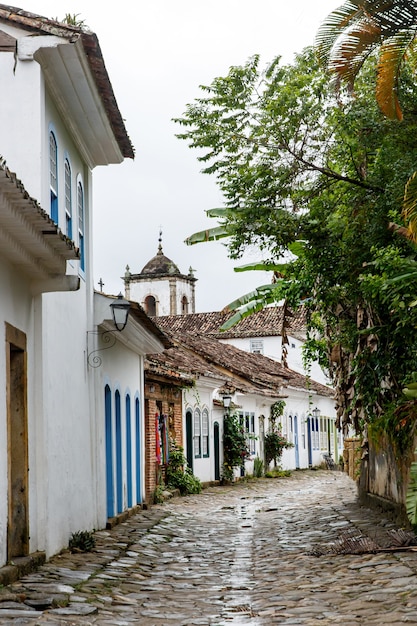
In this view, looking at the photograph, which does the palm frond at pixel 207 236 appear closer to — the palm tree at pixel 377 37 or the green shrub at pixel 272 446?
the palm tree at pixel 377 37

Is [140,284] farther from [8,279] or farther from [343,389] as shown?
[8,279]

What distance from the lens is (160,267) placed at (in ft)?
263

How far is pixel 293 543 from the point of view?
12797mm

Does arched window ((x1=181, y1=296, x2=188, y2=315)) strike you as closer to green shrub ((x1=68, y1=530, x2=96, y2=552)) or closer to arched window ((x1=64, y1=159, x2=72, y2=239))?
arched window ((x1=64, y1=159, x2=72, y2=239))

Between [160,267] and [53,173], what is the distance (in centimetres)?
6828

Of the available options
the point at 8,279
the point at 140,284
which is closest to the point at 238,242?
the point at 8,279

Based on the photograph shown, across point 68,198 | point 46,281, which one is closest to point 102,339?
point 68,198

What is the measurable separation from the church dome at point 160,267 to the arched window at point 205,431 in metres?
50.6

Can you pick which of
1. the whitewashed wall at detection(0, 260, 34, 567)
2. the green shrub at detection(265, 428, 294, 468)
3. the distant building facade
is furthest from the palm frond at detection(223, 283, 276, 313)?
the distant building facade

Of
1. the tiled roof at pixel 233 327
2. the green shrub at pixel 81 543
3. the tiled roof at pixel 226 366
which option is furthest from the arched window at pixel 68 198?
the tiled roof at pixel 233 327

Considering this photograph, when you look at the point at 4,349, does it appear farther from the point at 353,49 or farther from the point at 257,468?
the point at 257,468

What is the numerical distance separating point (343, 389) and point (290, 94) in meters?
5.21

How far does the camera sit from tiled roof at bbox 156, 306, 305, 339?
Answer: 5528 centimetres

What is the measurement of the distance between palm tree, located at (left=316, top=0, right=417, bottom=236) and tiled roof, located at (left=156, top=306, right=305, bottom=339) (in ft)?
139
